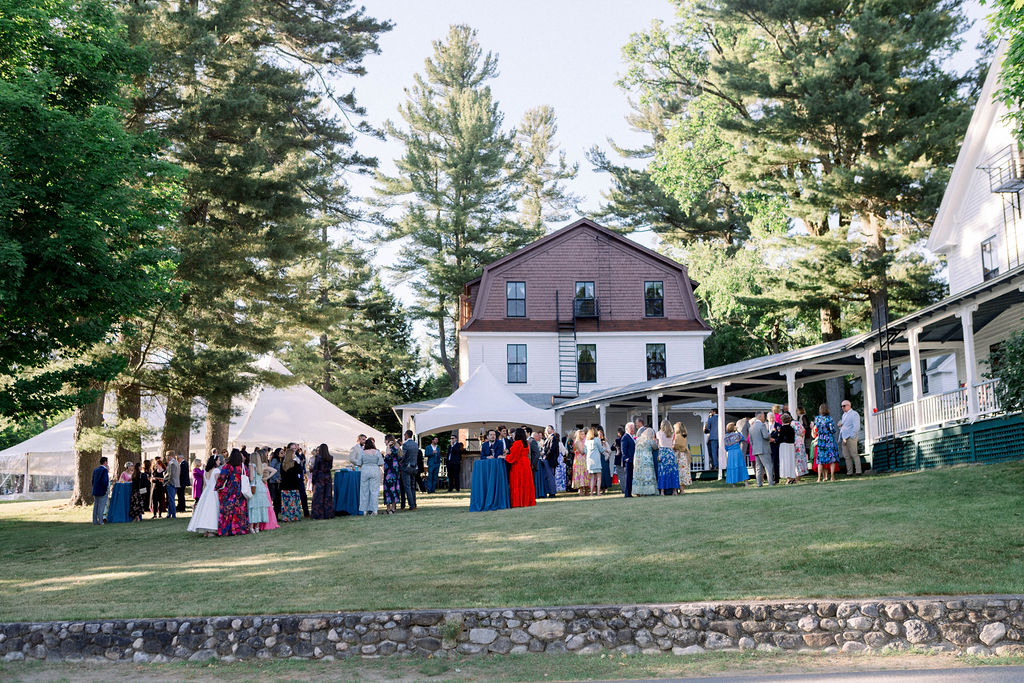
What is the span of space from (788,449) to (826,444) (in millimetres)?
873

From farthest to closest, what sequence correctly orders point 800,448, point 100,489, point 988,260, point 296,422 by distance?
point 296,422, point 988,260, point 100,489, point 800,448

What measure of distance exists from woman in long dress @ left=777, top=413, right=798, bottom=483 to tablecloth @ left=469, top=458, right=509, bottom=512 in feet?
19.1

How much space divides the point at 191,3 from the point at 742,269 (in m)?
22.8

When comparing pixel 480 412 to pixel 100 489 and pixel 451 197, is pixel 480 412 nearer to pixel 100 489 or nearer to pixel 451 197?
pixel 100 489

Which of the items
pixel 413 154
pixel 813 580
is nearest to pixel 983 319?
pixel 813 580

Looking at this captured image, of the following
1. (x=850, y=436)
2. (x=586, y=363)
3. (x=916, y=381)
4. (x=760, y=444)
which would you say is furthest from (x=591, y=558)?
(x=586, y=363)

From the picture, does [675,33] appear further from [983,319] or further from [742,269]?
[983,319]

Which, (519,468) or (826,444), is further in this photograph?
(826,444)

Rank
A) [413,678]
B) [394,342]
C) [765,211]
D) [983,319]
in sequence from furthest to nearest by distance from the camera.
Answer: [394,342], [765,211], [983,319], [413,678]

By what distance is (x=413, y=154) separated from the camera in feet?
158

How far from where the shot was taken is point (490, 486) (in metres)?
18.4

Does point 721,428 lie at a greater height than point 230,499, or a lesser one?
greater

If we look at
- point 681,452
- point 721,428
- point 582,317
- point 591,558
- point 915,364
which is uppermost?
point 582,317

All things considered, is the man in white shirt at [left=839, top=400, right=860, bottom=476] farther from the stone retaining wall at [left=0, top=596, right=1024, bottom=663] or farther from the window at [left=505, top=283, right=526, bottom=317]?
the window at [left=505, top=283, right=526, bottom=317]
